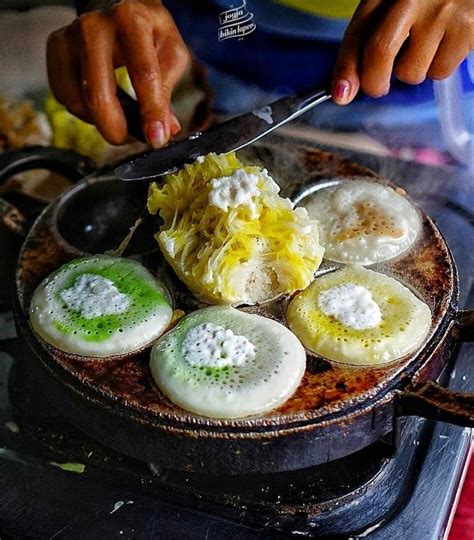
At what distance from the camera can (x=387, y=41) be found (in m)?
1.47

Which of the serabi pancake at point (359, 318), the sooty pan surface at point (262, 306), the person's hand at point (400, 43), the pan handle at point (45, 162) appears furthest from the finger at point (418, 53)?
the pan handle at point (45, 162)

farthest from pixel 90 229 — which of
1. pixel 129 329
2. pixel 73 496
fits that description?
pixel 73 496

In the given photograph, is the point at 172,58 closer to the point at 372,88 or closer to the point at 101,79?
the point at 101,79

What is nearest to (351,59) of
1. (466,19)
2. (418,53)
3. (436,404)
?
(418,53)

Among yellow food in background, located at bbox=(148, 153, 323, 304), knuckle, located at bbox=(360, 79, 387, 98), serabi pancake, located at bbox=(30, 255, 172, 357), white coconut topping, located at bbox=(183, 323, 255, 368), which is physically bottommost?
serabi pancake, located at bbox=(30, 255, 172, 357)

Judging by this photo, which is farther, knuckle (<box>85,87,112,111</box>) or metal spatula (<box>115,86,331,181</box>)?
knuckle (<box>85,87,112,111</box>)

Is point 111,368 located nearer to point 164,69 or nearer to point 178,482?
point 178,482

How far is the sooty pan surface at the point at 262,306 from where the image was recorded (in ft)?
3.76

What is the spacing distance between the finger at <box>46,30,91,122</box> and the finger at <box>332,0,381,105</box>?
0.62 m

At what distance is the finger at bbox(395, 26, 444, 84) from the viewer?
4.94ft

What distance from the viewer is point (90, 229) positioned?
5.67 ft

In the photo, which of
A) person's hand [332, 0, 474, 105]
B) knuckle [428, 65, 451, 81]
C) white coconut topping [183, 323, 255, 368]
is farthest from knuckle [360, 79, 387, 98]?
white coconut topping [183, 323, 255, 368]

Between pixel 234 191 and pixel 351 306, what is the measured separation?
0.30 m

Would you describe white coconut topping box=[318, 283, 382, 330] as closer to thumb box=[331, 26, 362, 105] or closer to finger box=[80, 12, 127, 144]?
thumb box=[331, 26, 362, 105]
